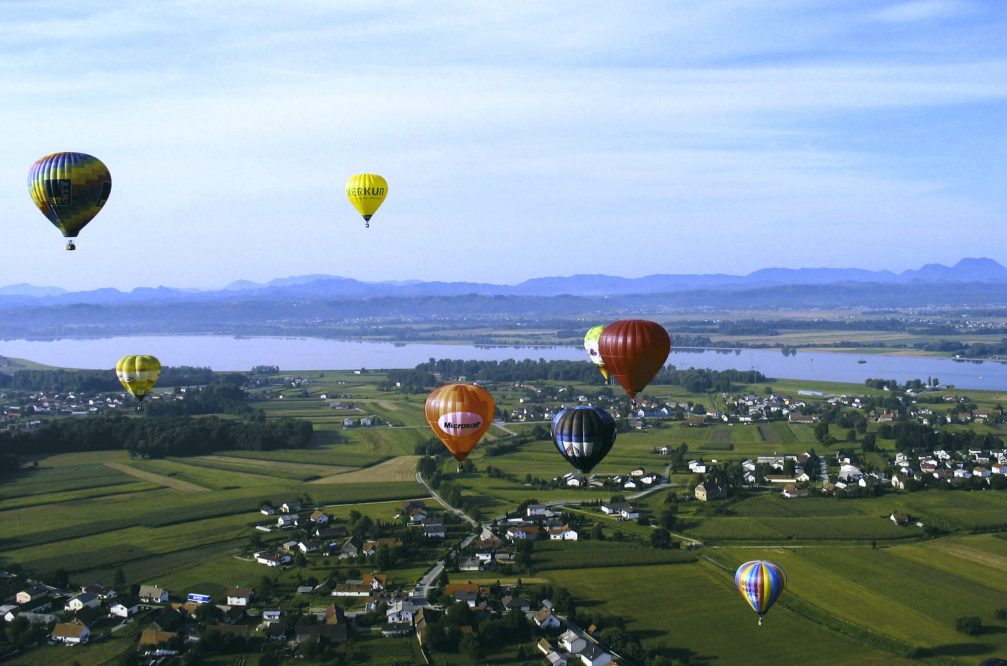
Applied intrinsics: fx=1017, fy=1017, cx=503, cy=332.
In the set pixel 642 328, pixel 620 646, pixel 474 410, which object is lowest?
pixel 620 646

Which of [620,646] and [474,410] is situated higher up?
[474,410]

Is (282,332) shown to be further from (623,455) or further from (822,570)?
(822,570)

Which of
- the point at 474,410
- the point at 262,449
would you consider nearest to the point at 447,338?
the point at 262,449

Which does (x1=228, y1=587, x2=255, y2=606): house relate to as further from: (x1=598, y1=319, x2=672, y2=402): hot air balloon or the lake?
the lake

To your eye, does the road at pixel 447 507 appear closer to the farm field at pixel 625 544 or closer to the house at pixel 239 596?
the farm field at pixel 625 544

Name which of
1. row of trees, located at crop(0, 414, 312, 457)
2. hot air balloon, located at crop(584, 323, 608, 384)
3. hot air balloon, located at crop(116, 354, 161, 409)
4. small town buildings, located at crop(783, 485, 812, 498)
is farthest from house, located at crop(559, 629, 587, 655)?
row of trees, located at crop(0, 414, 312, 457)

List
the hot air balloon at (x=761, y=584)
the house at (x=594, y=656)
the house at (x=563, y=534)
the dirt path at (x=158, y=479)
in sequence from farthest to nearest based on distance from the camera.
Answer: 1. the dirt path at (x=158, y=479)
2. the house at (x=563, y=534)
3. the hot air balloon at (x=761, y=584)
4. the house at (x=594, y=656)

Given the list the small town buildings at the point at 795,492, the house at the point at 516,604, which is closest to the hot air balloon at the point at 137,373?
the house at the point at 516,604
